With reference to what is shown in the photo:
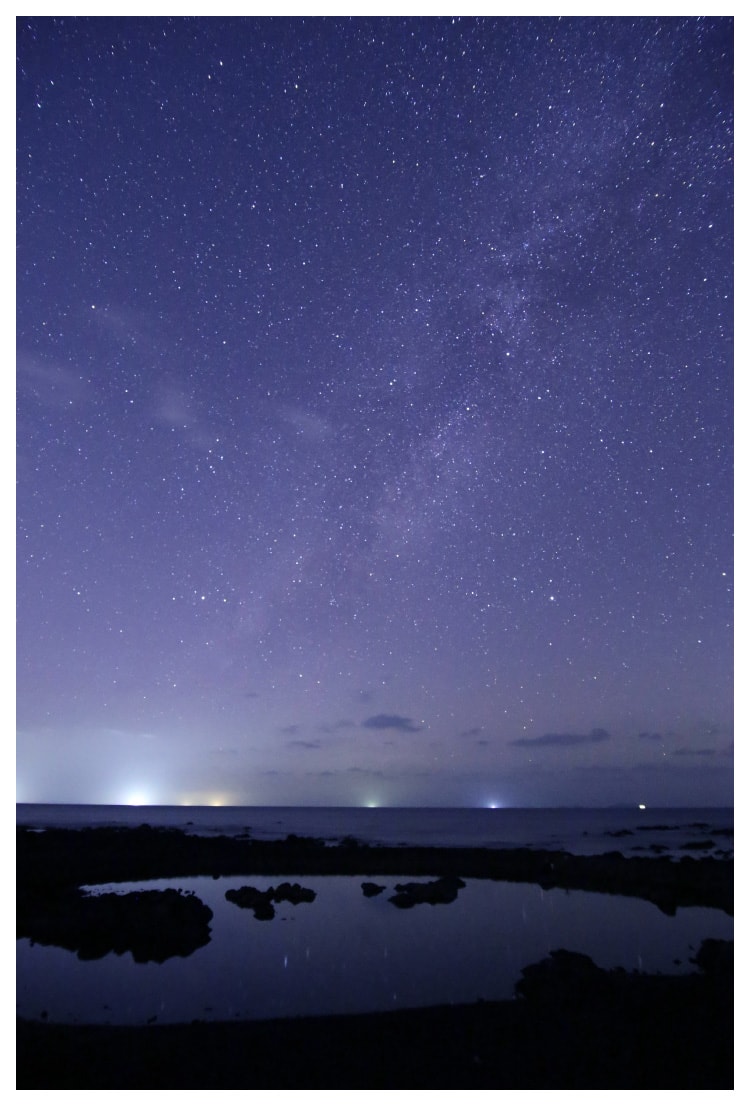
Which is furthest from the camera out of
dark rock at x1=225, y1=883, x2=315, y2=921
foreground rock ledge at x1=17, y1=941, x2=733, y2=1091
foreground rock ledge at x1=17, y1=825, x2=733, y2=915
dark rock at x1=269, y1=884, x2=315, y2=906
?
foreground rock ledge at x1=17, y1=825, x2=733, y2=915

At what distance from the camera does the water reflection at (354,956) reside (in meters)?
13.1

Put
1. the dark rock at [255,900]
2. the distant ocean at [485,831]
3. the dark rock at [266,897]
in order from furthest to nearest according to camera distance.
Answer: the distant ocean at [485,831] < the dark rock at [266,897] < the dark rock at [255,900]

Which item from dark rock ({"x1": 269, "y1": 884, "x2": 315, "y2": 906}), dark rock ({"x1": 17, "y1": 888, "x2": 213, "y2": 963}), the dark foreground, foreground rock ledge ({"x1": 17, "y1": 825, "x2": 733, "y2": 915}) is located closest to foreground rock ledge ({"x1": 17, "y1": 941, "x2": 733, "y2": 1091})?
the dark foreground

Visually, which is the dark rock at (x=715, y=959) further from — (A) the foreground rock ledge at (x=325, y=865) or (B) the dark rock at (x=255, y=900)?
(B) the dark rock at (x=255, y=900)

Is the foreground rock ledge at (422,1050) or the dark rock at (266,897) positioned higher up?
the foreground rock ledge at (422,1050)

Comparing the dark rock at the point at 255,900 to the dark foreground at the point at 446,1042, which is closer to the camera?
the dark foreground at the point at 446,1042

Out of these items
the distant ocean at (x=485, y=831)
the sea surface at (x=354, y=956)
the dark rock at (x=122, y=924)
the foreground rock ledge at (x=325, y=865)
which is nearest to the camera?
the sea surface at (x=354, y=956)

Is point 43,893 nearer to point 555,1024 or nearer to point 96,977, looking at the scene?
point 96,977

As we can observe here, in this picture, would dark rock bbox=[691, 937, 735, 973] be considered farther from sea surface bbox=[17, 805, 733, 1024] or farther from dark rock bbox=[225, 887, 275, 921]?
dark rock bbox=[225, 887, 275, 921]

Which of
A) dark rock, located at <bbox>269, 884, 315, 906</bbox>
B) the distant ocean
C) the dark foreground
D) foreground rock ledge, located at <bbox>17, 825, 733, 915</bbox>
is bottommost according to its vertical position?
the distant ocean

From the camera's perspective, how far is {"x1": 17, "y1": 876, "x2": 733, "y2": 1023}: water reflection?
13055 mm

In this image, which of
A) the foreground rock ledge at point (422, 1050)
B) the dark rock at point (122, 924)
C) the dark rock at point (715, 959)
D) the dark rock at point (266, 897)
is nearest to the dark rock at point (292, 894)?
the dark rock at point (266, 897)

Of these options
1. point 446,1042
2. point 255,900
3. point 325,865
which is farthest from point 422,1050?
point 325,865

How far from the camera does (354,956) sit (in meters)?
17.1
